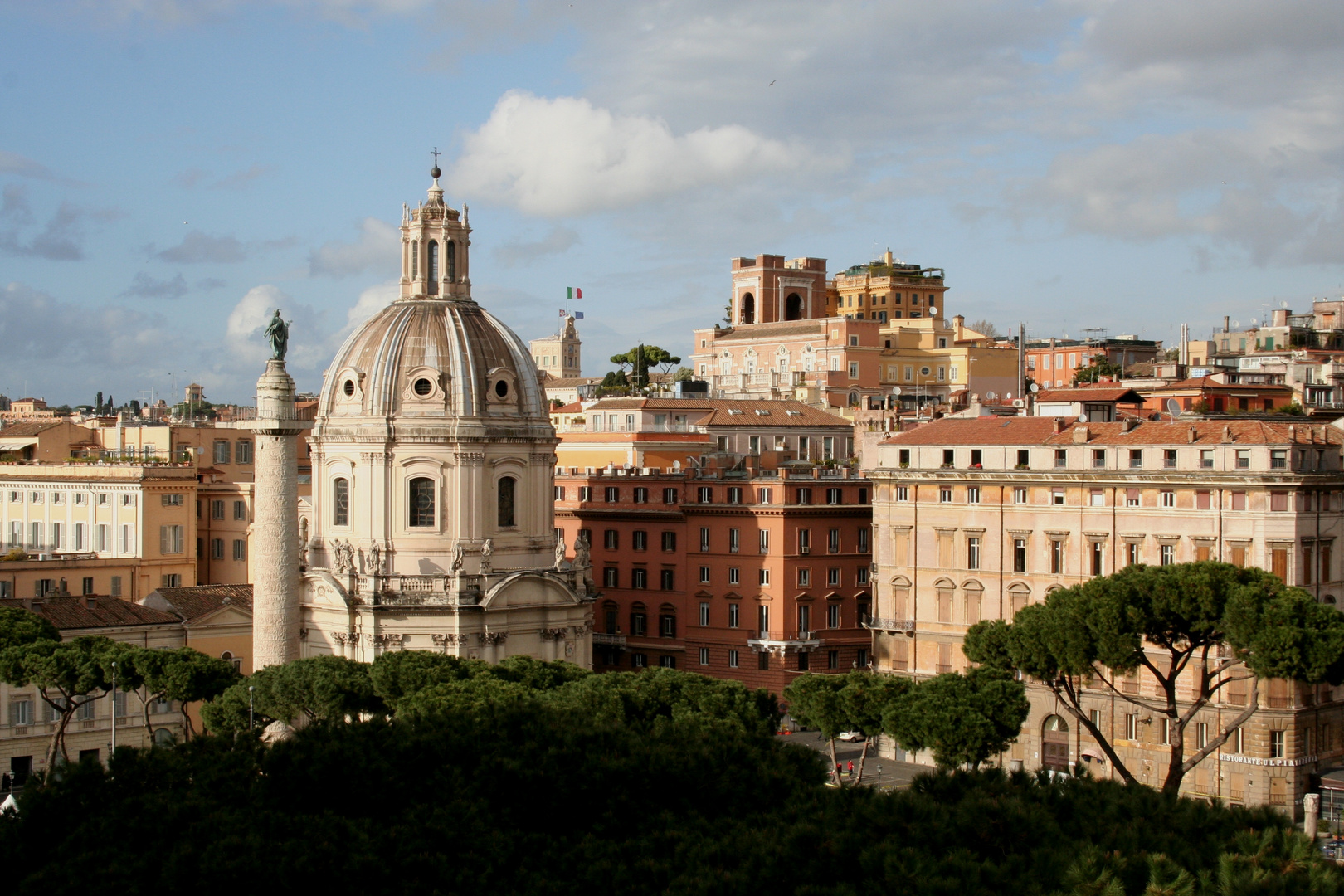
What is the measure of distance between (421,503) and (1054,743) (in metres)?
25.0

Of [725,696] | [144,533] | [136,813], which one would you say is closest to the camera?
[136,813]

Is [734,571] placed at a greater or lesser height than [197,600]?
greater

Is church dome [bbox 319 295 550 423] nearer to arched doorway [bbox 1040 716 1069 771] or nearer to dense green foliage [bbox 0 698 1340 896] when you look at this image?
arched doorway [bbox 1040 716 1069 771]

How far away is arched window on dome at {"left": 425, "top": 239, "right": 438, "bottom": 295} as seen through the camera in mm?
74625

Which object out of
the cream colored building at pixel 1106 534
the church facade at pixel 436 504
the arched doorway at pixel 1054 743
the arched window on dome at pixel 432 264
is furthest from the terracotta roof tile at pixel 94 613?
the arched doorway at pixel 1054 743

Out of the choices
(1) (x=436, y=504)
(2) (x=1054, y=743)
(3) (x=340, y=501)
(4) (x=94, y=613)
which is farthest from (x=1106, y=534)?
(4) (x=94, y=613)

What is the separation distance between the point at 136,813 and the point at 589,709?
15217 millimetres

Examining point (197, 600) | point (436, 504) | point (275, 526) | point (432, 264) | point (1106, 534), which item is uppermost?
point (432, 264)

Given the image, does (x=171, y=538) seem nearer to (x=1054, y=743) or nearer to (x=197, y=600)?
(x=197, y=600)

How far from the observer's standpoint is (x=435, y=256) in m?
74.8

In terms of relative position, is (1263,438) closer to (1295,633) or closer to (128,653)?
(1295,633)

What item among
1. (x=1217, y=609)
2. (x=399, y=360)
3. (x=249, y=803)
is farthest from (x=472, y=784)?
(x=399, y=360)

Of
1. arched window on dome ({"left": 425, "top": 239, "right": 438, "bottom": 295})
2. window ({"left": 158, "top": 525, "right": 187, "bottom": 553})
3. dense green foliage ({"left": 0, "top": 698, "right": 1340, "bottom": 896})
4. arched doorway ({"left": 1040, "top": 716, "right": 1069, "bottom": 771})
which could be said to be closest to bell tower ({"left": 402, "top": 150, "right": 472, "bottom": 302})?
arched window on dome ({"left": 425, "top": 239, "right": 438, "bottom": 295})

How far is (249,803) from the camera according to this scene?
34.6m
